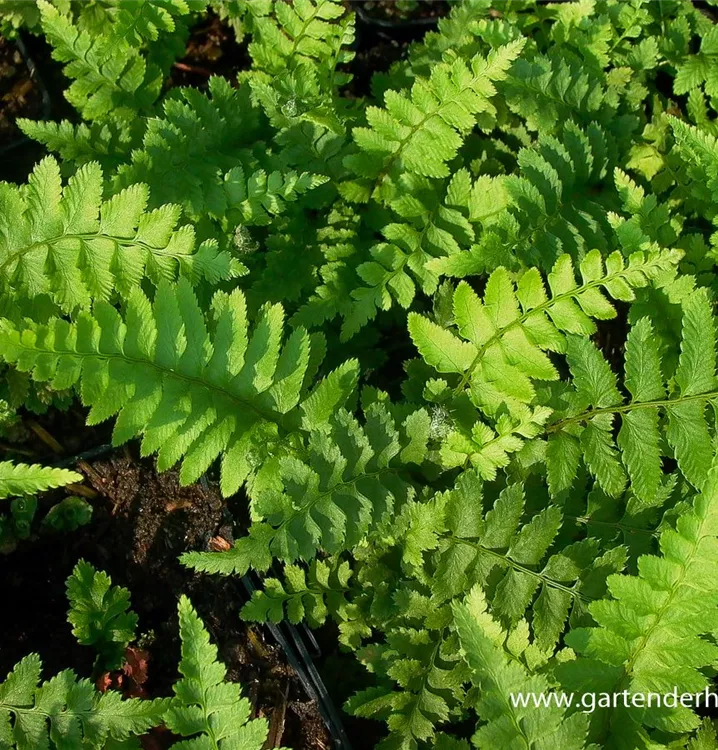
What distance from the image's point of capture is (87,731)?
1972mm

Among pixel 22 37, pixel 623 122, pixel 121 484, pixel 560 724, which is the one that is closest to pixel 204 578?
pixel 121 484

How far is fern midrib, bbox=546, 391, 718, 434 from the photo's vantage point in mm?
2113

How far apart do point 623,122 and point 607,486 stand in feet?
4.77

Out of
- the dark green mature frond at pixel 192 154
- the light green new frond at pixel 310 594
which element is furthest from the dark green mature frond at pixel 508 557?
the dark green mature frond at pixel 192 154

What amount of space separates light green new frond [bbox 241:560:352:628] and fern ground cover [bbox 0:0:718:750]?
0.01 metres

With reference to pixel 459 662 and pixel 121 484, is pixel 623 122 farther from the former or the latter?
pixel 121 484

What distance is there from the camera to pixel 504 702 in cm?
180

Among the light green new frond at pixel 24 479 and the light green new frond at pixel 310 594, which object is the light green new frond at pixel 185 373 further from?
the light green new frond at pixel 310 594

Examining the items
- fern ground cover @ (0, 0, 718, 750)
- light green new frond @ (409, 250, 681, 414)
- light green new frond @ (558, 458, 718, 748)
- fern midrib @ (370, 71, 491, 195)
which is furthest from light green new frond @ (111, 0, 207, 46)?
light green new frond @ (558, 458, 718, 748)

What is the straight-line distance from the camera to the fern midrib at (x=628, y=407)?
6.93 feet

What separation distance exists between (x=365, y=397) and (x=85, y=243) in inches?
38.4

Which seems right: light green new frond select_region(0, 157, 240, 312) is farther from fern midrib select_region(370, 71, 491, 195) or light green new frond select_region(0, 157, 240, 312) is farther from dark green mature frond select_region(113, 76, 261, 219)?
A: fern midrib select_region(370, 71, 491, 195)

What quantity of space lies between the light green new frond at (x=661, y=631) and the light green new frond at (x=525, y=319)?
54 cm

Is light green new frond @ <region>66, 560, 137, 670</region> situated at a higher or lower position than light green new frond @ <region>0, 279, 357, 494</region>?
lower
